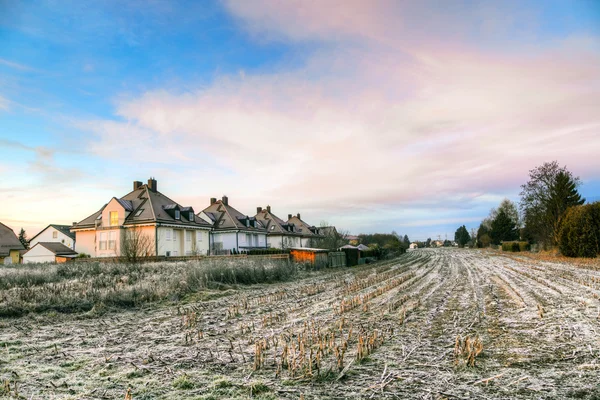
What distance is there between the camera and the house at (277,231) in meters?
56.8

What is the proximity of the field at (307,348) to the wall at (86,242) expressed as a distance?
2757cm

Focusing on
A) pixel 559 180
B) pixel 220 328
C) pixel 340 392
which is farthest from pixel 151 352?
pixel 559 180

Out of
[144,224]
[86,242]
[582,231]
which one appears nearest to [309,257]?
[144,224]

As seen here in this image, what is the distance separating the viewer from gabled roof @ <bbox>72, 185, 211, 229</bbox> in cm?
3478

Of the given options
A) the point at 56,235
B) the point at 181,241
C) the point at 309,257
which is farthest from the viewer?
the point at 56,235

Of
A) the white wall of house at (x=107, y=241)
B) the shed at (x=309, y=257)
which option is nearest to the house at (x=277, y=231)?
the shed at (x=309, y=257)

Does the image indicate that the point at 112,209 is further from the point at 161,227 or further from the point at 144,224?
the point at 161,227

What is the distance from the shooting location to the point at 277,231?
2254 inches

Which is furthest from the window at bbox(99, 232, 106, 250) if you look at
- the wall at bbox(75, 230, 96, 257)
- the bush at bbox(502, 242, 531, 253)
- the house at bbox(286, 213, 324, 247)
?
the bush at bbox(502, 242, 531, 253)

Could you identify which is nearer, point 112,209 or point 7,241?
point 112,209

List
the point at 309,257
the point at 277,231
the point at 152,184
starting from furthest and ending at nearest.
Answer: the point at 277,231 → the point at 152,184 → the point at 309,257

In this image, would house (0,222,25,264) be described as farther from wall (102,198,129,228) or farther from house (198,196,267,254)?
house (198,196,267,254)

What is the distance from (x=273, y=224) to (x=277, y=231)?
6.48 feet

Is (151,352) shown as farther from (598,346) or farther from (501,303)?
(501,303)
